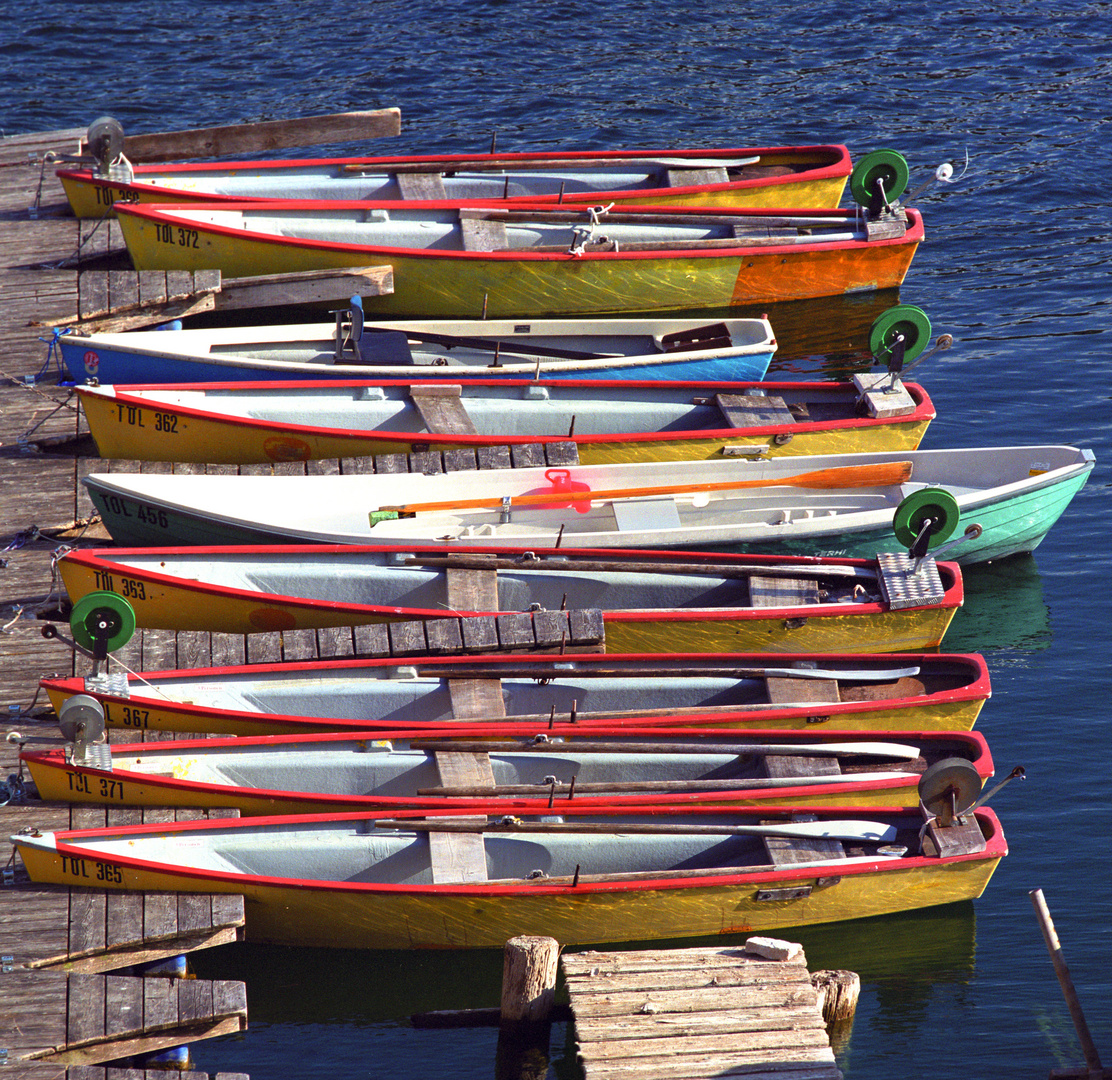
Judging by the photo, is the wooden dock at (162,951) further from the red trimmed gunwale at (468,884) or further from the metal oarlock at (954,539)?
the metal oarlock at (954,539)

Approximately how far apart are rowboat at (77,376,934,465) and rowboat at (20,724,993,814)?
3.91m

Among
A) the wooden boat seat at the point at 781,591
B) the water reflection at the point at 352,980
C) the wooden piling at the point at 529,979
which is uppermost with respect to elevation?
the wooden boat seat at the point at 781,591

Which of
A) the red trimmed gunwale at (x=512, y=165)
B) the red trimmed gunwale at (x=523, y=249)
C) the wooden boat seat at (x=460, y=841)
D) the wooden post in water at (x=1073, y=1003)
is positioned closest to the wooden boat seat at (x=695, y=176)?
the red trimmed gunwale at (x=512, y=165)

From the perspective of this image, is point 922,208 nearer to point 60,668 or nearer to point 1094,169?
point 1094,169

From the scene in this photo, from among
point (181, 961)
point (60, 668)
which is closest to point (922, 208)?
point (60, 668)

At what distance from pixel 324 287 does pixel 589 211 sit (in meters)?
3.54

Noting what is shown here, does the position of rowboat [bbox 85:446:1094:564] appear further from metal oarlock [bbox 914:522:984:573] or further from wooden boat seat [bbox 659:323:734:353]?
wooden boat seat [bbox 659:323:734:353]

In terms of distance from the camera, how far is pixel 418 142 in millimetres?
23000

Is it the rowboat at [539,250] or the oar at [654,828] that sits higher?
the rowboat at [539,250]

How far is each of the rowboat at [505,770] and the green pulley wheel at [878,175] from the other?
9477 mm

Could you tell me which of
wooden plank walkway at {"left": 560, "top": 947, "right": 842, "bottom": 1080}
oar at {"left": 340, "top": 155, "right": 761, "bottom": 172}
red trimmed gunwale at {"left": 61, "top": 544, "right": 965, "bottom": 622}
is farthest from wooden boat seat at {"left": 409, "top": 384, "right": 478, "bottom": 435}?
wooden plank walkway at {"left": 560, "top": 947, "right": 842, "bottom": 1080}

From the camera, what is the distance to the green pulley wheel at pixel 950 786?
9797 millimetres

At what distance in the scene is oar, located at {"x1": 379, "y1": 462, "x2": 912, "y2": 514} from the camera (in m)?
13.4

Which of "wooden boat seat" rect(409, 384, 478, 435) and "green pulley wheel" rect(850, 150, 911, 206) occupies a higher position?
"green pulley wheel" rect(850, 150, 911, 206)
